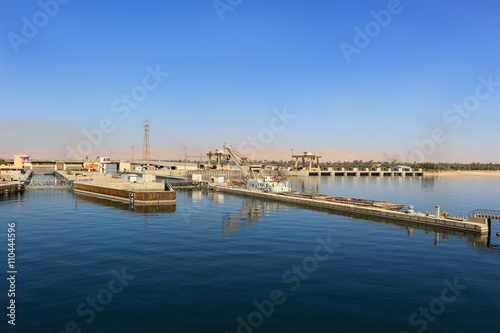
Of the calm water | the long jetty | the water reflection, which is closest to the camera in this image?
the calm water

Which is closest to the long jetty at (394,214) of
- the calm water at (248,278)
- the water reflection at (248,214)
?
Answer: the calm water at (248,278)

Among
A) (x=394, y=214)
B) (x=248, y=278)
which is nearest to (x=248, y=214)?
(x=394, y=214)

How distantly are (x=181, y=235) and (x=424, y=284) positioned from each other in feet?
99.0

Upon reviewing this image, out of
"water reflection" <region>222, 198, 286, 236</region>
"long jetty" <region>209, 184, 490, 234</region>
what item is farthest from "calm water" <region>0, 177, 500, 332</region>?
"long jetty" <region>209, 184, 490, 234</region>

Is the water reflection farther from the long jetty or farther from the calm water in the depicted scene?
the long jetty

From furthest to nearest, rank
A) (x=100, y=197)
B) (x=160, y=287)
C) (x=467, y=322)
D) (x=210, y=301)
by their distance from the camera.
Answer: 1. (x=100, y=197)
2. (x=160, y=287)
3. (x=210, y=301)
4. (x=467, y=322)

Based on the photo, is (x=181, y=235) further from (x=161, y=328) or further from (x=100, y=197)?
(x=100, y=197)

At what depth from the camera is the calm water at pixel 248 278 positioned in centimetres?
2023

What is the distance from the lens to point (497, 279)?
93.0ft

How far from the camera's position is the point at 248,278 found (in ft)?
89.2

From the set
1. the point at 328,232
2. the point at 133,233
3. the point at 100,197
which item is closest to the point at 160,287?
the point at 133,233

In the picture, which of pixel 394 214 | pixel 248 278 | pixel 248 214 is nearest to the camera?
pixel 248 278

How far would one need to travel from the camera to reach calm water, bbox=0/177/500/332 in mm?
20234

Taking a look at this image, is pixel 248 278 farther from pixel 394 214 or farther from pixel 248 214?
pixel 394 214
